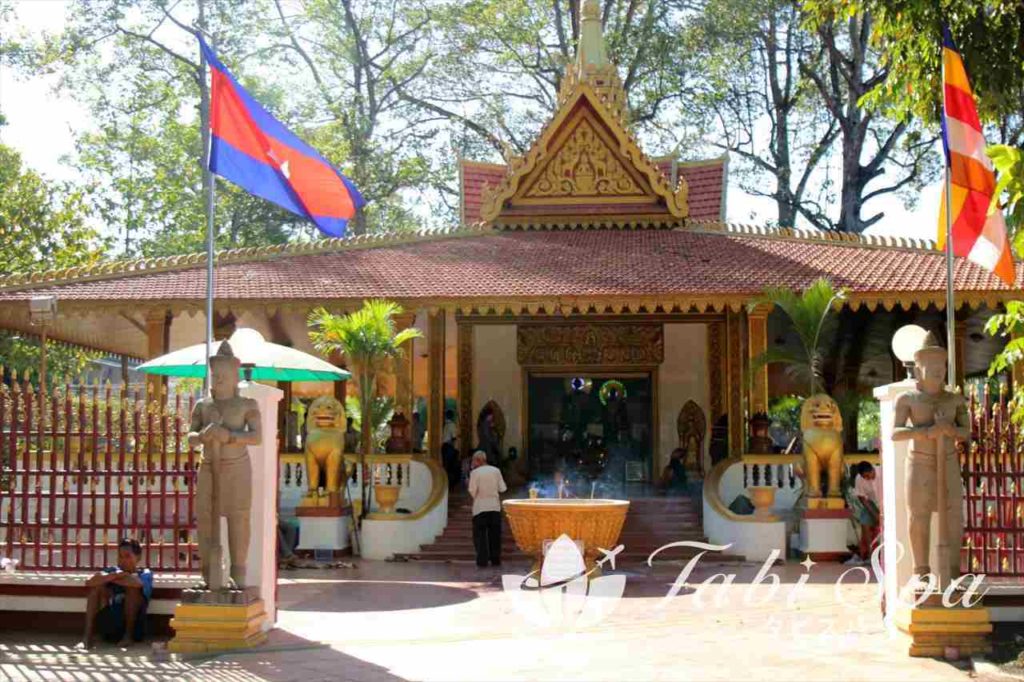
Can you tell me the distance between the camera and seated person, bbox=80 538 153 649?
841 cm

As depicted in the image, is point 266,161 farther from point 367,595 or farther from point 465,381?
point 465,381

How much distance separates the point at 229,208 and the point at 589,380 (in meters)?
14.6

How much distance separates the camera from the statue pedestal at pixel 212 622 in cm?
809

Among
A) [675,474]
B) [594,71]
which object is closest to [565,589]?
[675,474]

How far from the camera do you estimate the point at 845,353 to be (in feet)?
64.3

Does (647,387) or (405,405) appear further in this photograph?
(647,387)

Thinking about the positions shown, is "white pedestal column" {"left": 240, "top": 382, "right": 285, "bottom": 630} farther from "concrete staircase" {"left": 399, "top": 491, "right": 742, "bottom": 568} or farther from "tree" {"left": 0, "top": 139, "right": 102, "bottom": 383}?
"tree" {"left": 0, "top": 139, "right": 102, "bottom": 383}

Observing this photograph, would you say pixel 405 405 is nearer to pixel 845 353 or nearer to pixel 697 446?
pixel 697 446

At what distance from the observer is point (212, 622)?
26.6 feet

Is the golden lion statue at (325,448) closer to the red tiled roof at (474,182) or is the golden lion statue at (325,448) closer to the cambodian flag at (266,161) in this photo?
the cambodian flag at (266,161)

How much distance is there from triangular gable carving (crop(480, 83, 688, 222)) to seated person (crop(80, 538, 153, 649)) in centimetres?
1148

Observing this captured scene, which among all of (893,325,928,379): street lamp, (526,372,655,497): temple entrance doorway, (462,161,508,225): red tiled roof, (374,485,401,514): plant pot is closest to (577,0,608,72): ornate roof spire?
(462,161,508,225): red tiled roof

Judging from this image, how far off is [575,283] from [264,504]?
7.73 meters

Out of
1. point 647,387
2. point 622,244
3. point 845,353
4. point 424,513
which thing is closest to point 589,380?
point 647,387
